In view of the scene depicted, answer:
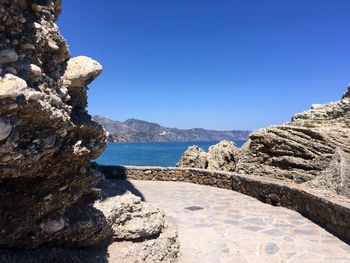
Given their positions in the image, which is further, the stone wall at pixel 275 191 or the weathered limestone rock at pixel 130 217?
the stone wall at pixel 275 191

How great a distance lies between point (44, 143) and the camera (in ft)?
12.9

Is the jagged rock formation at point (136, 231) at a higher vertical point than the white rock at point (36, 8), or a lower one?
lower

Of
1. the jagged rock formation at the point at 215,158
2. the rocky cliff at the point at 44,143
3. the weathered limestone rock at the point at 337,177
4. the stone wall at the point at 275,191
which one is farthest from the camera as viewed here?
the jagged rock formation at the point at 215,158

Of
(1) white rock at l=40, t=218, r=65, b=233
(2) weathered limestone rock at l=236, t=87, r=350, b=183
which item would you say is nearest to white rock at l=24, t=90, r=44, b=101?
(1) white rock at l=40, t=218, r=65, b=233

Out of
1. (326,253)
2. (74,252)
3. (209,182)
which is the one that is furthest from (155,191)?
(74,252)

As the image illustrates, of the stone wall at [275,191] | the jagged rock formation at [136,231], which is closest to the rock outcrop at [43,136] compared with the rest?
the jagged rock formation at [136,231]

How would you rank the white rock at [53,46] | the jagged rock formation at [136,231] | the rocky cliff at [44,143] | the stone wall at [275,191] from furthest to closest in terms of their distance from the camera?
the stone wall at [275,191] < the jagged rock formation at [136,231] < the white rock at [53,46] < the rocky cliff at [44,143]

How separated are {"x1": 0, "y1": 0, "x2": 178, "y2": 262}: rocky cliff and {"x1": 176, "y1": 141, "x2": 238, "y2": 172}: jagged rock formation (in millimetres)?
13011

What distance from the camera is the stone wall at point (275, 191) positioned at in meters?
8.29

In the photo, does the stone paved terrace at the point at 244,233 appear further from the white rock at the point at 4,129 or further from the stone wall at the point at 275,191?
the white rock at the point at 4,129

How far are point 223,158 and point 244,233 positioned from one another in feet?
35.5

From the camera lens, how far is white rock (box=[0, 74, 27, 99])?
3.26 meters

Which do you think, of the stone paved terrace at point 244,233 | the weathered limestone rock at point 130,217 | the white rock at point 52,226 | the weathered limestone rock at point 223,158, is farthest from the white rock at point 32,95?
the weathered limestone rock at point 223,158

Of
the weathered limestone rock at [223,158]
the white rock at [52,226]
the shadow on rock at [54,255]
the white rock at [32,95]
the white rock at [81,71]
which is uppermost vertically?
the white rock at [81,71]
